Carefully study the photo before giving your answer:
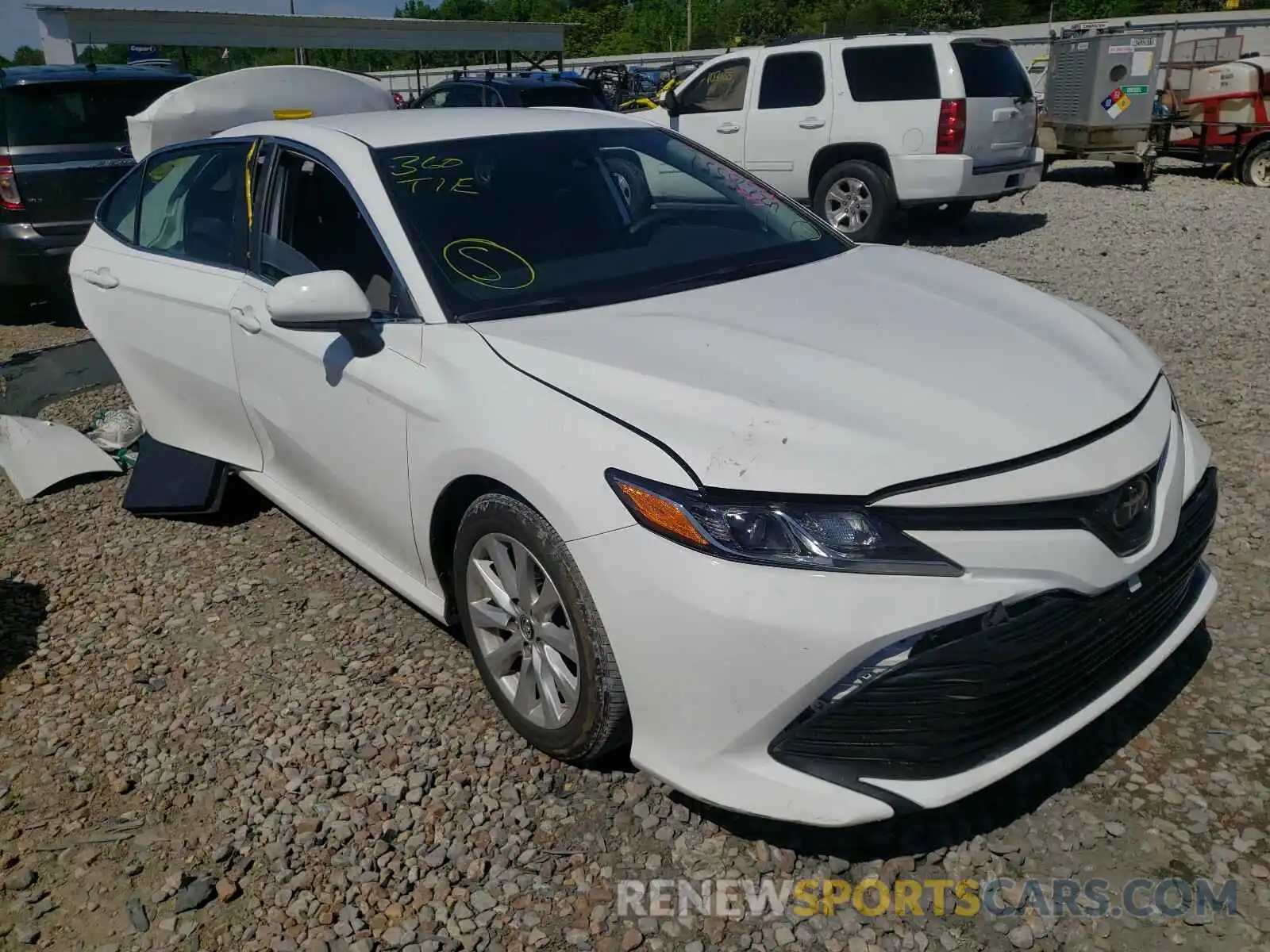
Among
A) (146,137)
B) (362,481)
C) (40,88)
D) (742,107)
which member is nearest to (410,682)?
(362,481)

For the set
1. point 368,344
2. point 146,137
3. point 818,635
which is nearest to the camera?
point 818,635

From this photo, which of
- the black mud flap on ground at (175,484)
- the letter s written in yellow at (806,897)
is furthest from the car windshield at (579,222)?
the black mud flap on ground at (175,484)

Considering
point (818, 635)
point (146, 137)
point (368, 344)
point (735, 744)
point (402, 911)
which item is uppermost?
point (146, 137)

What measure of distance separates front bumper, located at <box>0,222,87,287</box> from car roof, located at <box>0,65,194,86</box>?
3.39 ft

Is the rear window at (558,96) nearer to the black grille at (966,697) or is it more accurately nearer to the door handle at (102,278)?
the door handle at (102,278)

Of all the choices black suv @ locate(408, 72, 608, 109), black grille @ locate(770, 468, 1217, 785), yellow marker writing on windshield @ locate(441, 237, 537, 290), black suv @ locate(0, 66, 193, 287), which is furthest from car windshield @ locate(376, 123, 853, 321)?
black suv @ locate(408, 72, 608, 109)

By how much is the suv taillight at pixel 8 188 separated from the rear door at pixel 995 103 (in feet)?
26.4

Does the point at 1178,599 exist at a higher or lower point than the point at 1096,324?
lower

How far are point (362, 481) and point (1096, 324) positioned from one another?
227 cm

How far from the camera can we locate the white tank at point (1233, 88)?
1341 centimetres

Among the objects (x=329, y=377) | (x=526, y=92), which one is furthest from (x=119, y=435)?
(x=526, y=92)

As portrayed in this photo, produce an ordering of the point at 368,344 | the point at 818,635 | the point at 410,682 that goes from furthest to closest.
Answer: the point at 410,682, the point at 368,344, the point at 818,635

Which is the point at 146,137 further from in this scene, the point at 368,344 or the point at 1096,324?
the point at 1096,324

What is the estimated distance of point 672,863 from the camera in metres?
2.50
